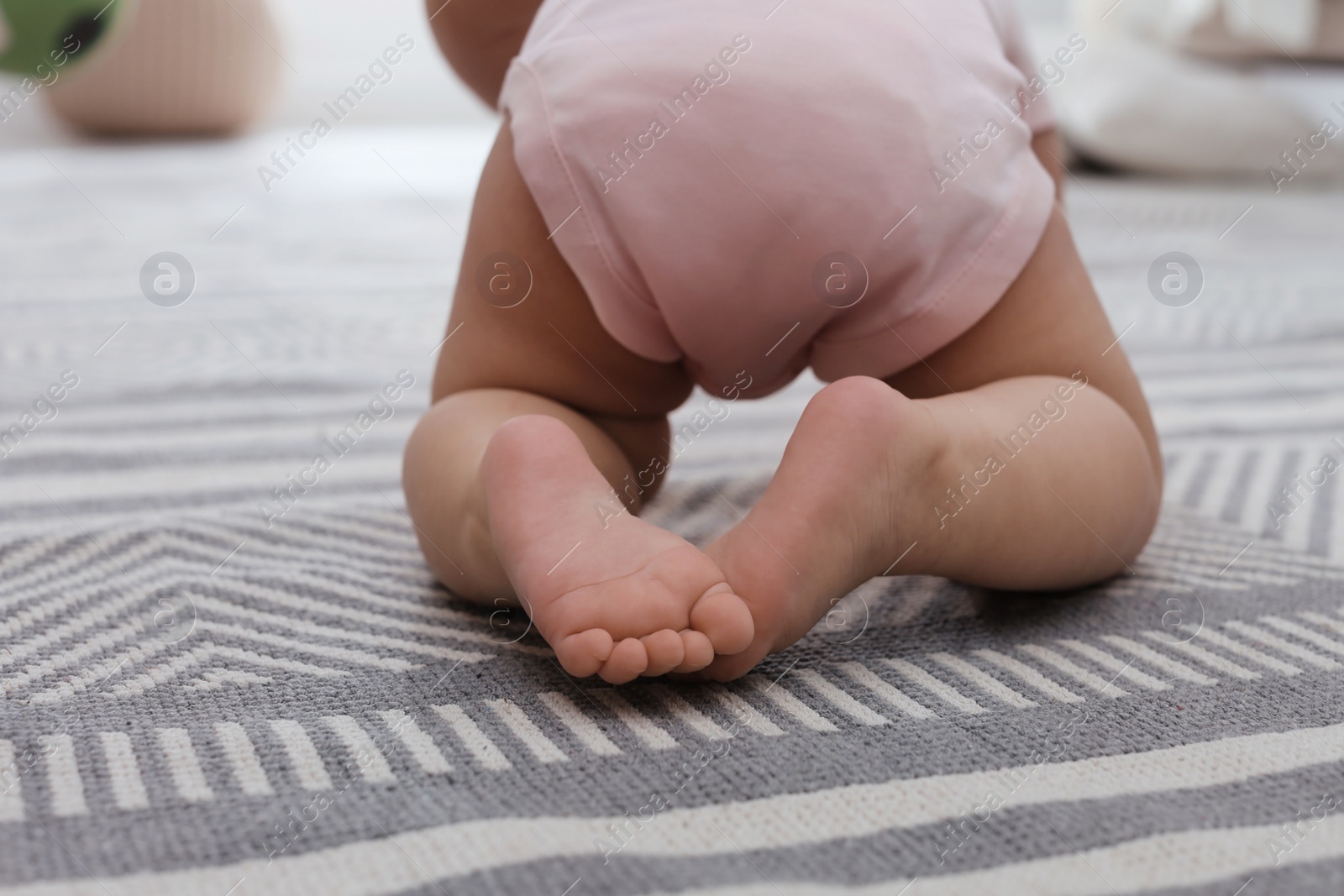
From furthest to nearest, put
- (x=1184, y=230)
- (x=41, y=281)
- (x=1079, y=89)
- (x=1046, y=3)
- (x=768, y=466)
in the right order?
(x=1046, y=3), (x=1079, y=89), (x=1184, y=230), (x=41, y=281), (x=768, y=466)

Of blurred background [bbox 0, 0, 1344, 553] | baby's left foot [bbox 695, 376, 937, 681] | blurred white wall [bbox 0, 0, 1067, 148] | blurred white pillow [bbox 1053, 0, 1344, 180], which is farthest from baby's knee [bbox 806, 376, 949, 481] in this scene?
blurred white wall [bbox 0, 0, 1067, 148]

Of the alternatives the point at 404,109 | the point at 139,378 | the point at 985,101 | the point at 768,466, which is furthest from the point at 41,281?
the point at 404,109

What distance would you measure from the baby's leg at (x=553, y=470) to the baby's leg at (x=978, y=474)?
4cm

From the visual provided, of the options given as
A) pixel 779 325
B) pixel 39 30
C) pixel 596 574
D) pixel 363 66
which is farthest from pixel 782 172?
pixel 363 66

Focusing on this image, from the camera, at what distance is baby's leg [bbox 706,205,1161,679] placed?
460mm

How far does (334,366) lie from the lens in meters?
1.01

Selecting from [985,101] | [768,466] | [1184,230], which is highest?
[985,101]

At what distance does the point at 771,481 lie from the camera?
474mm

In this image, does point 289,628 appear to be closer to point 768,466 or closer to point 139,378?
point 768,466

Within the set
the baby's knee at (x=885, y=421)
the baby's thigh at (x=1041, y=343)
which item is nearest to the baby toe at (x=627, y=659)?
the baby's knee at (x=885, y=421)

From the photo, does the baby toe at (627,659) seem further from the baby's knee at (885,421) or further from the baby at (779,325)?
the baby's knee at (885,421)

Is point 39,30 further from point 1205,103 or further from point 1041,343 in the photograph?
point 1205,103

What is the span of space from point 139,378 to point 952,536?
2.32 ft

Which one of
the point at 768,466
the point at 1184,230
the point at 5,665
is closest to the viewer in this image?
the point at 5,665
